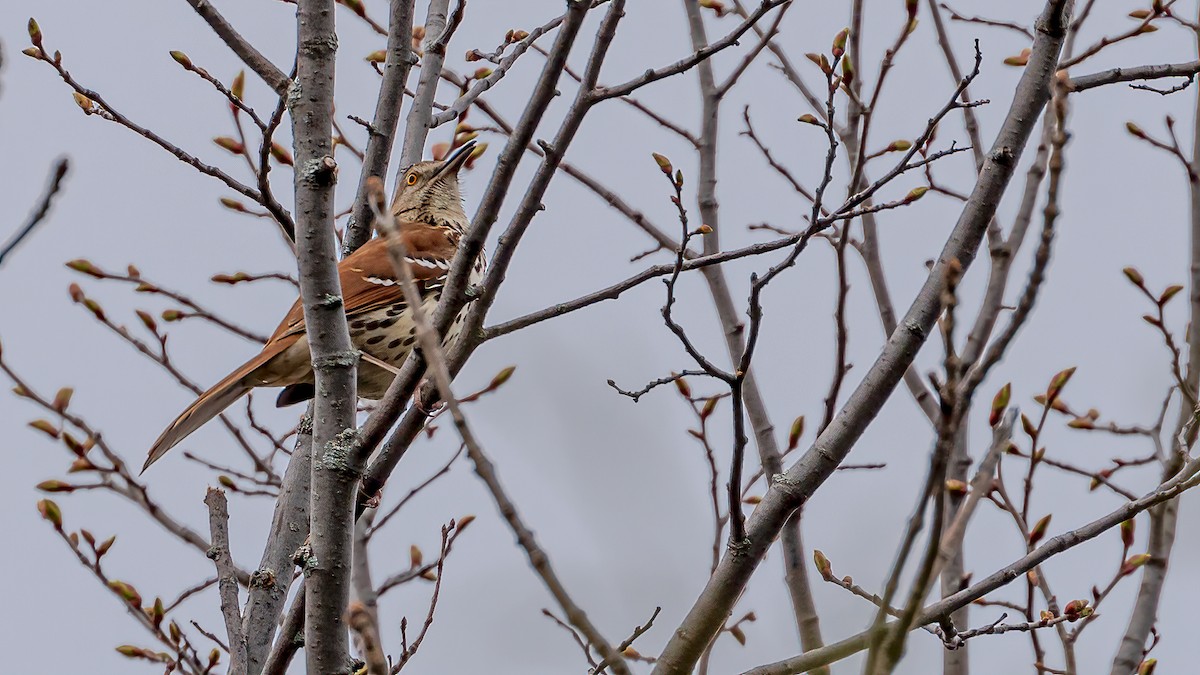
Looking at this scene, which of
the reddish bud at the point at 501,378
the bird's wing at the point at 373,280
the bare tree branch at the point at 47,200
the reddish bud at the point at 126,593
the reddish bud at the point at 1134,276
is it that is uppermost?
the bird's wing at the point at 373,280

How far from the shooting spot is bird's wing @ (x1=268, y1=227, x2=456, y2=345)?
16.3 ft

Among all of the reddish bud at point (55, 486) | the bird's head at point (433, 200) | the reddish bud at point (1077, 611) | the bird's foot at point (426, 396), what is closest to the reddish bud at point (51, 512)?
the reddish bud at point (55, 486)

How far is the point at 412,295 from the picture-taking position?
168 cm

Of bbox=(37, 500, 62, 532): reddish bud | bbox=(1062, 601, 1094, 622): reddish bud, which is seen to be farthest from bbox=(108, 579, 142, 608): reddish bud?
bbox=(1062, 601, 1094, 622): reddish bud

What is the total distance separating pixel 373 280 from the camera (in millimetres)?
5223

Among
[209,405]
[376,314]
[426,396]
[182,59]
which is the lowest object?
[426,396]

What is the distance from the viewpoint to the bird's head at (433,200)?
20.4 feet

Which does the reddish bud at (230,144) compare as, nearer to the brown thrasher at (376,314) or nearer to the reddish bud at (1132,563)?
the brown thrasher at (376,314)

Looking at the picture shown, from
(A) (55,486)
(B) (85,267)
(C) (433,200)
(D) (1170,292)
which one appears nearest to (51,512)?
(A) (55,486)

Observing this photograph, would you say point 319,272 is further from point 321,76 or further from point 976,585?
point 976,585

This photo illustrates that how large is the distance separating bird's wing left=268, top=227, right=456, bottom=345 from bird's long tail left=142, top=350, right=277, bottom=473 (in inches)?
8.5

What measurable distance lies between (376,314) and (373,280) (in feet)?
0.47

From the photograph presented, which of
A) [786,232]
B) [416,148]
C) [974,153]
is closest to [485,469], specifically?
[416,148]

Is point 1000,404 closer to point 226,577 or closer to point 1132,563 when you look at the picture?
point 1132,563
